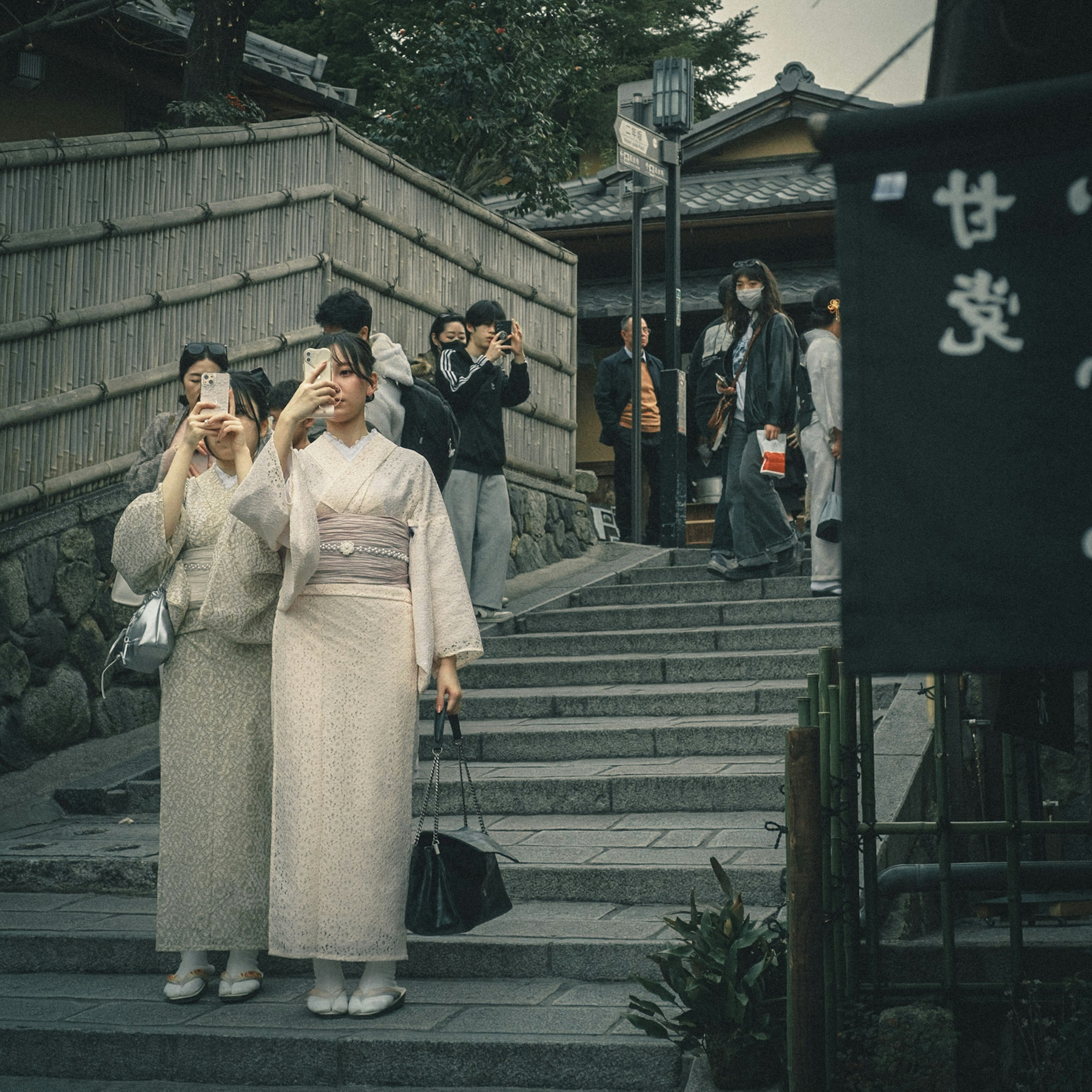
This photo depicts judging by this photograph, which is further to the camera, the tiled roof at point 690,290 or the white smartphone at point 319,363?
the tiled roof at point 690,290

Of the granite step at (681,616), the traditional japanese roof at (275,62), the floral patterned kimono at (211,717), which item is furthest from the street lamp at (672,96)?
the floral patterned kimono at (211,717)

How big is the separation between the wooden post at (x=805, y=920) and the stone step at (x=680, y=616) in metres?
5.50

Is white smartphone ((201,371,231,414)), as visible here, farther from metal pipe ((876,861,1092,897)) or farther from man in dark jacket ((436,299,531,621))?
man in dark jacket ((436,299,531,621))

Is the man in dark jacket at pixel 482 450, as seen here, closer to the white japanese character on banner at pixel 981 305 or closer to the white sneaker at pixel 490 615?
the white sneaker at pixel 490 615

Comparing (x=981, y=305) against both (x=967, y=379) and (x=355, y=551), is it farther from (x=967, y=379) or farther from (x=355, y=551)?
(x=355, y=551)

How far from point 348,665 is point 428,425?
3.77 m

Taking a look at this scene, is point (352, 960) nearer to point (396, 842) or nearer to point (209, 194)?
point (396, 842)

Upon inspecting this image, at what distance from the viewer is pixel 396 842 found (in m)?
4.61

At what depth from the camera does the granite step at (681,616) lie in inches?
352

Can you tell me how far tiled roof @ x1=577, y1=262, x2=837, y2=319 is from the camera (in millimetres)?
15945

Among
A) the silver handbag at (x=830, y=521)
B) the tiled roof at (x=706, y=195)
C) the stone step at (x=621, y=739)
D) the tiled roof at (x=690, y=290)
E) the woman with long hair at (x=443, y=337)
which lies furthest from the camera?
Answer: the tiled roof at (x=706, y=195)

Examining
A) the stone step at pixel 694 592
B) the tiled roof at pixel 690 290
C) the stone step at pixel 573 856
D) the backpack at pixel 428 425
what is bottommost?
the stone step at pixel 573 856

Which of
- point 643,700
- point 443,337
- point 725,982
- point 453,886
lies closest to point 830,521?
point 643,700

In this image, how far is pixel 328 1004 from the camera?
4.59 m
